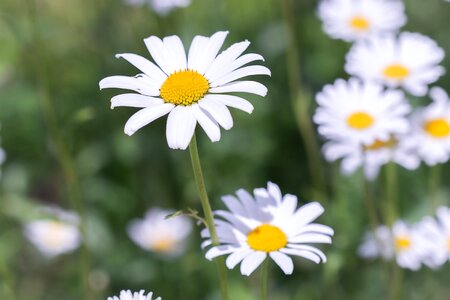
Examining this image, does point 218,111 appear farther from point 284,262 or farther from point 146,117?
point 284,262

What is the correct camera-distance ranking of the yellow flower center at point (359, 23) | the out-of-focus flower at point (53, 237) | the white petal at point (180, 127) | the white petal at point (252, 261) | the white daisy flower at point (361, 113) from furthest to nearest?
the out-of-focus flower at point (53, 237)
the yellow flower center at point (359, 23)
the white daisy flower at point (361, 113)
the white petal at point (252, 261)
the white petal at point (180, 127)

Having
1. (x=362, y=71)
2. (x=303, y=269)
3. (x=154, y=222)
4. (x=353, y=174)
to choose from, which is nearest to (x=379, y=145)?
(x=362, y=71)

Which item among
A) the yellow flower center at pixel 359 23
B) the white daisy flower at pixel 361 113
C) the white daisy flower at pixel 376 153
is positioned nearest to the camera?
the white daisy flower at pixel 361 113

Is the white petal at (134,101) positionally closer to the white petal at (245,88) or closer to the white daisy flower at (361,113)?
the white petal at (245,88)

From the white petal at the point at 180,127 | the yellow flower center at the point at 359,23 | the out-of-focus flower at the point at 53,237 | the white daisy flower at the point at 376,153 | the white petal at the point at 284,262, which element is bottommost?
the white petal at the point at 284,262

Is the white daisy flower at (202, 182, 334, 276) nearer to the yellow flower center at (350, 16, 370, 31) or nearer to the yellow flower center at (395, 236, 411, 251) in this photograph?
the yellow flower center at (395, 236, 411, 251)

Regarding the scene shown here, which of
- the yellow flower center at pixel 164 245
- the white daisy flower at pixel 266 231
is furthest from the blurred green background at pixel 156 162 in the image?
the white daisy flower at pixel 266 231
